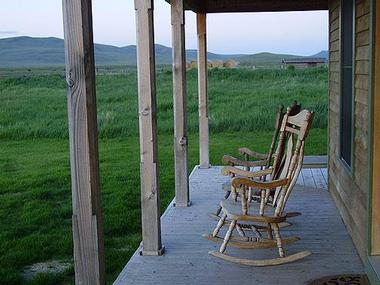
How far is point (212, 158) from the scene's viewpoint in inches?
379

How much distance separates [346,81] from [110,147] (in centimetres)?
655

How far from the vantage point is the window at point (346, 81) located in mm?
5086

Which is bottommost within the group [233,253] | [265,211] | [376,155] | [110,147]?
[110,147]

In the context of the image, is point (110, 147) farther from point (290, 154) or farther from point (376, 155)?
point (376, 155)

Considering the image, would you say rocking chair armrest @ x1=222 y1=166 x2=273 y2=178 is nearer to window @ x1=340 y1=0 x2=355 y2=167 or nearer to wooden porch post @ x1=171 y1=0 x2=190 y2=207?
window @ x1=340 y1=0 x2=355 y2=167


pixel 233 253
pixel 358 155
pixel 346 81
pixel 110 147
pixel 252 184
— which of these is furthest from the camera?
pixel 110 147

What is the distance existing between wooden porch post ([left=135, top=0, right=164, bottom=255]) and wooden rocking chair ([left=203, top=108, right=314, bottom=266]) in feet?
1.62

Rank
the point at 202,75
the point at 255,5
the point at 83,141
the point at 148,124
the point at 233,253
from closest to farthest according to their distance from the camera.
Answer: the point at 83,141
the point at 148,124
the point at 233,253
the point at 255,5
the point at 202,75

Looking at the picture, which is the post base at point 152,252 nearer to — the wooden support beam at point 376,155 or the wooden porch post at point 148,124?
the wooden porch post at point 148,124

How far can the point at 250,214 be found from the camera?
4.28 meters

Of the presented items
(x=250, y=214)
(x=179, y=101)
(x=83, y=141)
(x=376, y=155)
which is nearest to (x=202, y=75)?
(x=179, y=101)

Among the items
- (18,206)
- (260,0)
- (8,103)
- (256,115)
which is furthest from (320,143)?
(8,103)

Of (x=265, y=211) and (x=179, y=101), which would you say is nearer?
(x=265, y=211)

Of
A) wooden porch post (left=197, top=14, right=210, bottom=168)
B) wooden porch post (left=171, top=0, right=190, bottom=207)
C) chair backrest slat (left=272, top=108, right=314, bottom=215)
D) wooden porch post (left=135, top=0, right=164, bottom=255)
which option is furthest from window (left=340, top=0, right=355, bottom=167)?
wooden porch post (left=197, top=14, right=210, bottom=168)
